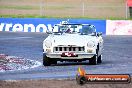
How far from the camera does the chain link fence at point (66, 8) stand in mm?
53866

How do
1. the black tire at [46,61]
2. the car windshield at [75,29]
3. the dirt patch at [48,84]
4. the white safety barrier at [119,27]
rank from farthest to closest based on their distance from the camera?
the white safety barrier at [119,27] → the car windshield at [75,29] → the black tire at [46,61] → the dirt patch at [48,84]

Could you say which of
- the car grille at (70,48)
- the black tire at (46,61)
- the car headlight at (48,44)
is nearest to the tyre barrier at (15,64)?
the black tire at (46,61)

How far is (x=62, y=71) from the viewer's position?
16438 millimetres

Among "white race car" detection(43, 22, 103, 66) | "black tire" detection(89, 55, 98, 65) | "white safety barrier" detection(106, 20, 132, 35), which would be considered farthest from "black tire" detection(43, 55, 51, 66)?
"white safety barrier" detection(106, 20, 132, 35)

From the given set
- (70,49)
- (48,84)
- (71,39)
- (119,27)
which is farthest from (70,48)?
(119,27)

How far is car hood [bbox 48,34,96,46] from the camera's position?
18031mm

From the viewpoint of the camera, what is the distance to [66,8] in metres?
58.1

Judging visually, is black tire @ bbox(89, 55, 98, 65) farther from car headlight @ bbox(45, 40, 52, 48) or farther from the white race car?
car headlight @ bbox(45, 40, 52, 48)

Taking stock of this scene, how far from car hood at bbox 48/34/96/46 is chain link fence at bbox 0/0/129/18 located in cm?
3257

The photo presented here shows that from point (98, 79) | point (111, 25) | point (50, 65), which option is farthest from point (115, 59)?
point (111, 25)

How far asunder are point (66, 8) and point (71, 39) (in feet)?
131

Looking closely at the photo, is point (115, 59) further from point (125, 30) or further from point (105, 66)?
point (125, 30)

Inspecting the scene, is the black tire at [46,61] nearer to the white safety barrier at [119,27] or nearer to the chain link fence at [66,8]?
the white safety barrier at [119,27]

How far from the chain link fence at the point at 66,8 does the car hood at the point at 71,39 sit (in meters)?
32.6
